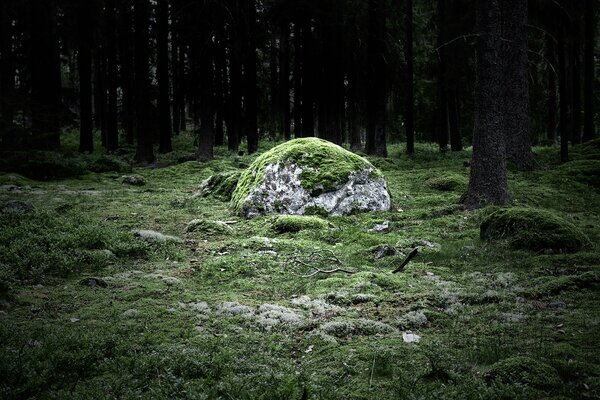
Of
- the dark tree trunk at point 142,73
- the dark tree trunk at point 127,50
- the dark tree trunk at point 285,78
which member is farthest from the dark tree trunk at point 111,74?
the dark tree trunk at point 285,78

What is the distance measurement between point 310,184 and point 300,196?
42 cm

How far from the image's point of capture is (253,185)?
1173cm

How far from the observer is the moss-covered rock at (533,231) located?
312 inches

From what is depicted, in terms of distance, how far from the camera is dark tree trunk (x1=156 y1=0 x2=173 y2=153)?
2262cm

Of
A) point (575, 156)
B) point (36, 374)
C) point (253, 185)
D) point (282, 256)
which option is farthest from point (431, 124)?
point (36, 374)

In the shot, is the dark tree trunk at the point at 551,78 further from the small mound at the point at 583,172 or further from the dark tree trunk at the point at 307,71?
the dark tree trunk at the point at 307,71

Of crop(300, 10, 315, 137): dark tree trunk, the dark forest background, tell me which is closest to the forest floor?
the dark forest background

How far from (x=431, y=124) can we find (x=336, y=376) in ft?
115

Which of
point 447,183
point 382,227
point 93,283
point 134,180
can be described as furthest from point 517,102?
point 93,283

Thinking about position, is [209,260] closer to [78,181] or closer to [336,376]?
[336,376]

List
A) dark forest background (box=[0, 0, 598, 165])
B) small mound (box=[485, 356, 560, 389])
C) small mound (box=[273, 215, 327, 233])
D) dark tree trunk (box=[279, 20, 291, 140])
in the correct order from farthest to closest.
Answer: dark tree trunk (box=[279, 20, 291, 140]), dark forest background (box=[0, 0, 598, 165]), small mound (box=[273, 215, 327, 233]), small mound (box=[485, 356, 560, 389])

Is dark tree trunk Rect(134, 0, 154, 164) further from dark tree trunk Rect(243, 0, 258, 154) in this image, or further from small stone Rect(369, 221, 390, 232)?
small stone Rect(369, 221, 390, 232)

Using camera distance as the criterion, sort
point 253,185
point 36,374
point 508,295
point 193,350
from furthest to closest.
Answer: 1. point 253,185
2. point 508,295
3. point 193,350
4. point 36,374

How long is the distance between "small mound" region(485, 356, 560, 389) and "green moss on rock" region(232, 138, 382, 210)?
777cm
